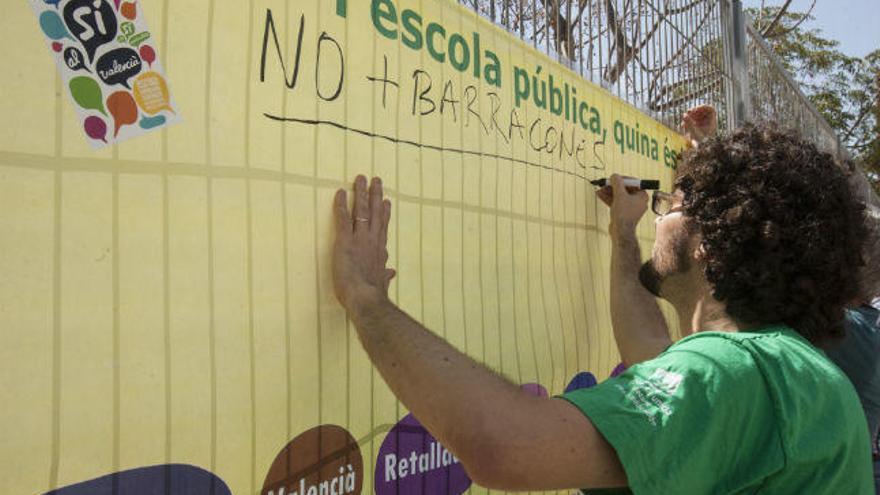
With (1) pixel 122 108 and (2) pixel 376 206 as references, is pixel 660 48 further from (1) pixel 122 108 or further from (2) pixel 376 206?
(1) pixel 122 108

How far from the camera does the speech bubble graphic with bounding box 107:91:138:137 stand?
104 centimetres

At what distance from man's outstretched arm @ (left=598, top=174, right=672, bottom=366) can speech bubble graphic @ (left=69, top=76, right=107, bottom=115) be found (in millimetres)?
1677

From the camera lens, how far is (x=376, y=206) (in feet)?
4.72

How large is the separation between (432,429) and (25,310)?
0.60 metres

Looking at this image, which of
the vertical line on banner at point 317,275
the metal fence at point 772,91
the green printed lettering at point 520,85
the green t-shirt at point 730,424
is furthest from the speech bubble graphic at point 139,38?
the metal fence at point 772,91

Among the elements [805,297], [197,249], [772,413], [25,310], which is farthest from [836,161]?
[25,310]

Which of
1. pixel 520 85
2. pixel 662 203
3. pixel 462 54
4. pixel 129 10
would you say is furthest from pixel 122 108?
pixel 662 203

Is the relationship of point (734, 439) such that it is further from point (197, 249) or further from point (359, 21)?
point (359, 21)

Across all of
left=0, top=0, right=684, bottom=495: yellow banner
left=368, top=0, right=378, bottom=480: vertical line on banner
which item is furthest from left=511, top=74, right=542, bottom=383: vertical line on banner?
left=368, top=0, right=378, bottom=480: vertical line on banner

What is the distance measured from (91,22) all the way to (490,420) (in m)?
0.81

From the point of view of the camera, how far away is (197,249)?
1.13 meters

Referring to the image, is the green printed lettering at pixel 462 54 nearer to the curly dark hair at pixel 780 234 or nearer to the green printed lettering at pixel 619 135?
the curly dark hair at pixel 780 234

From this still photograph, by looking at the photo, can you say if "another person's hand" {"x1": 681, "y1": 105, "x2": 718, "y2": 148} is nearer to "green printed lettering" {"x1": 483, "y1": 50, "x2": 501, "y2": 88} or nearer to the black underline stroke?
the black underline stroke

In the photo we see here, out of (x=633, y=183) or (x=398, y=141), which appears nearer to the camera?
(x=398, y=141)
